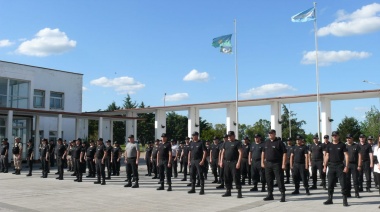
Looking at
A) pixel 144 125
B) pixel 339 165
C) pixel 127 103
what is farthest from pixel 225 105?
pixel 127 103

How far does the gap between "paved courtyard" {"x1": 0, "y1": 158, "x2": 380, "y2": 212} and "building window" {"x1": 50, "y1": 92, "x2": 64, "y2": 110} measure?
64.1ft

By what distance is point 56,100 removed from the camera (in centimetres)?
3306

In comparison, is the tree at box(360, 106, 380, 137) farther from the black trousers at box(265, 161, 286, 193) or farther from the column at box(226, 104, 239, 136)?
the black trousers at box(265, 161, 286, 193)

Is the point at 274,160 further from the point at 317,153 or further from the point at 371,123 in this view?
the point at 371,123

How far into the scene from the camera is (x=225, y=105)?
93.0 ft

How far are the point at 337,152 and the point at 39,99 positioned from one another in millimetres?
26906

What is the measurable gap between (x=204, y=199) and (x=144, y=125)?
58814mm

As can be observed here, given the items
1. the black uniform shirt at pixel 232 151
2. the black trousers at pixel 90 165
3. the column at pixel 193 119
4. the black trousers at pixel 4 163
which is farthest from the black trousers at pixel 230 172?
the column at pixel 193 119

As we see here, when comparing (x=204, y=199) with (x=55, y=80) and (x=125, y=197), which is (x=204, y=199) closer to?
(x=125, y=197)

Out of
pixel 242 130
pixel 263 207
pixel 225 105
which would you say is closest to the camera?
pixel 263 207

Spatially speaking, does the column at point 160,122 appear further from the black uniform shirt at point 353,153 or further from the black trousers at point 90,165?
the black uniform shirt at point 353,153

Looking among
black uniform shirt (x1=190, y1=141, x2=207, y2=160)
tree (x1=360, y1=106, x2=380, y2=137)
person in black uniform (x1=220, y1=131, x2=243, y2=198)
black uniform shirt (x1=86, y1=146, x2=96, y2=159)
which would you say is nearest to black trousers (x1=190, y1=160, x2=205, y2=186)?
black uniform shirt (x1=190, y1=141, x2=207, y2=160)

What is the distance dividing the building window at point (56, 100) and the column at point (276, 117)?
59.1 feet

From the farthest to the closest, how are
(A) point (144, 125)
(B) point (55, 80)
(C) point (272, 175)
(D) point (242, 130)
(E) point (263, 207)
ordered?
(D) point (242, 130), (A) point (144, 125), (B) point (55, 80), (C) point (272, 175), (E) point (263, 207)
